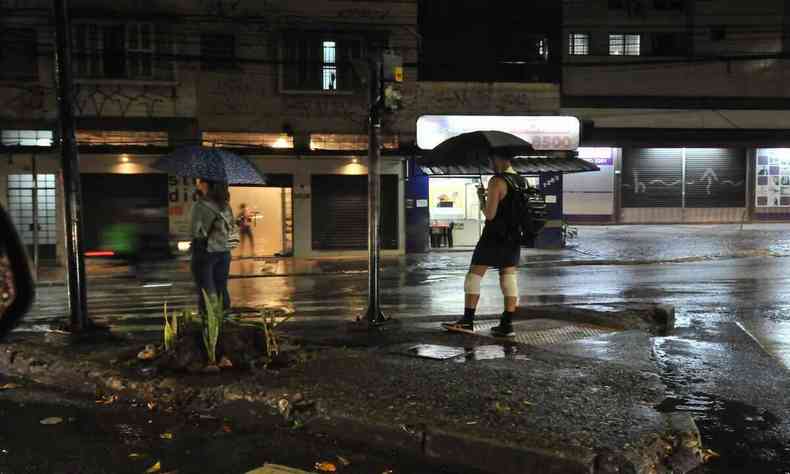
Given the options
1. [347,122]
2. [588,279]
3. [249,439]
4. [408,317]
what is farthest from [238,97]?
[249,439]

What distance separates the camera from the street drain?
7.69 m

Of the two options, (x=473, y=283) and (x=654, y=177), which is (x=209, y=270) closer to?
(x=473, y=283)

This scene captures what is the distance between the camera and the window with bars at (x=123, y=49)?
1969 cm

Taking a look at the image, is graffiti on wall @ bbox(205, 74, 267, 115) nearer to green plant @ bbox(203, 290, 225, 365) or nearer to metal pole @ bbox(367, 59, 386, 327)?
metal pole @ bbox(367, 59, 386, 327)

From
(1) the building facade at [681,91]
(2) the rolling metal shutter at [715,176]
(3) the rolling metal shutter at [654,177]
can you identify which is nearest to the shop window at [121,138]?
(1) the building facade at [681,91]

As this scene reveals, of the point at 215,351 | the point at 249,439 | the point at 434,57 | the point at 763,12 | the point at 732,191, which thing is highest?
the point at 763,12

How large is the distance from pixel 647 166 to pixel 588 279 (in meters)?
16.9

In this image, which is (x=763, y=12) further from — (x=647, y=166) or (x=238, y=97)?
(x=238, y=97)

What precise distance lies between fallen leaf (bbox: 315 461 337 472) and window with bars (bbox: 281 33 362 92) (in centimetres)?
1688

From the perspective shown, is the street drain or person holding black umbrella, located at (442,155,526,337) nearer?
person holding black umbrella, located at (442,155,526,337)

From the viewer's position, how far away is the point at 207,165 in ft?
26.9

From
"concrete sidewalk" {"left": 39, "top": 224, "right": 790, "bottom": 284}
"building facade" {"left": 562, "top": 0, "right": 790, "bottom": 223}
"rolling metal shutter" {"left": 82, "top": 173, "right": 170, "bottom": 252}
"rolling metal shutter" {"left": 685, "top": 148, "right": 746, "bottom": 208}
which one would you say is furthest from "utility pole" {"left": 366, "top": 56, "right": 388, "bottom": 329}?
"rolling metal shutter" {"left": 685, "top": 148, "right": 746, "bottom": 208}

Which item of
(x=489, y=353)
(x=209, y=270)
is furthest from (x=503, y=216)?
(x=209, y=270)

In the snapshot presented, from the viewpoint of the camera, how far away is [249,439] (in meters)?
5.10
